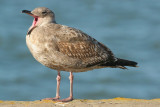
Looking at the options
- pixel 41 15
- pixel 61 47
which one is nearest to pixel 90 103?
pixel 61 47

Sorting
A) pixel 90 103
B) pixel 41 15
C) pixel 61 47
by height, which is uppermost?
pixel 41 15

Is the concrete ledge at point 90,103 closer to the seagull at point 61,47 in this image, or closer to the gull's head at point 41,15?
the seagull at point 61,47

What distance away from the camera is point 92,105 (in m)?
8.85

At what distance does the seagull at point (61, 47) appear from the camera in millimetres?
9258

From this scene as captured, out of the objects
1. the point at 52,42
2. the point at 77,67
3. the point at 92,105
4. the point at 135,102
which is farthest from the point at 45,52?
the point at 135,102

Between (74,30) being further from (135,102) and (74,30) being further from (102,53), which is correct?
(135,102)

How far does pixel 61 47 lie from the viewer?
9.48 meters

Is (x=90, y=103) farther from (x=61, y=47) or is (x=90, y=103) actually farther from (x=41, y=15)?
(x=41, y=15)

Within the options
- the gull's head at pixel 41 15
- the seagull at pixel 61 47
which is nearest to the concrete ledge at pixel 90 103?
the seagull at pixel 61 47

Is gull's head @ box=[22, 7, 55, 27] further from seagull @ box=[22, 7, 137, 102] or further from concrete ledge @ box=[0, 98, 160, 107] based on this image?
concrete ledge @ box=[0, 98, 160, 107]

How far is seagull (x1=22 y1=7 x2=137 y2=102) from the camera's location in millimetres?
9258

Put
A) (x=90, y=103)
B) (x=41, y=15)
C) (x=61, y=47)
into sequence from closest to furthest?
(x=90, y=103) < (x=61, y=47) < (x=41, y=15)

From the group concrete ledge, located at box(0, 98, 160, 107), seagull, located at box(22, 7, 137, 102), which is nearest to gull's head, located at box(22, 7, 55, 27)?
seagull, located at box(22, 7, 137, 102)

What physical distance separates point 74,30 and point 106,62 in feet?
4.35
